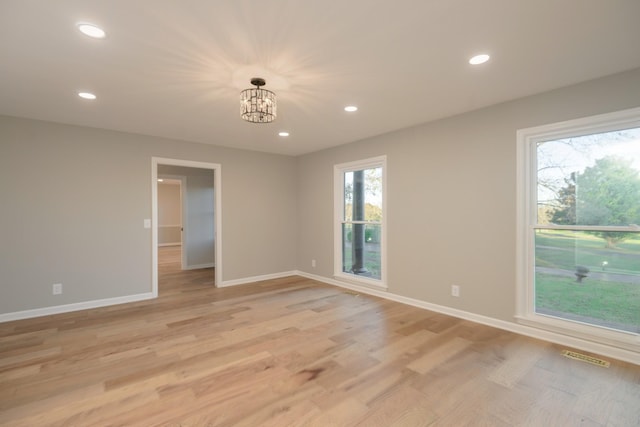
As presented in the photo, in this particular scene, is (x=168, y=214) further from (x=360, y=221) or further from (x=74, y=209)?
(x=360, y=221)

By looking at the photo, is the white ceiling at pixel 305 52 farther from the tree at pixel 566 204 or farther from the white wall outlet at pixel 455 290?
the white wall outlet at pixel 455 290

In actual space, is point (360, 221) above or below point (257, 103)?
below

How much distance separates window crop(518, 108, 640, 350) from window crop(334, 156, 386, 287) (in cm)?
188

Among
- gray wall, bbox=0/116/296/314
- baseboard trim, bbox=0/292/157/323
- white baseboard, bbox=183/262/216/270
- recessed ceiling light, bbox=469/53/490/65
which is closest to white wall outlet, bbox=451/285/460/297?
recessed ceiling light, bbox=469/53/490/65

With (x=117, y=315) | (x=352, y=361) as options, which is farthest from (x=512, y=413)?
(x=117, y=315)

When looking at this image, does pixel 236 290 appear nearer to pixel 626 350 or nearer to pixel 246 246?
pixel 246 246

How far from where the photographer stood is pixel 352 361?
99.8 inches

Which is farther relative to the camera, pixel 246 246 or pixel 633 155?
pixel 246 246

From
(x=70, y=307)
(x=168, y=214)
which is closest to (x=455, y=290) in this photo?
(x=70, y=307)

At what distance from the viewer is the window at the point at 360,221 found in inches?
183

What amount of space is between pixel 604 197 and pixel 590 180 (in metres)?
0.19

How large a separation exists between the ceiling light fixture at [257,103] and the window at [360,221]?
2.31 m

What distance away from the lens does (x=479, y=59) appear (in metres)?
2.32

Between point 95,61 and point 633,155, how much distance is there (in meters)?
4.55
